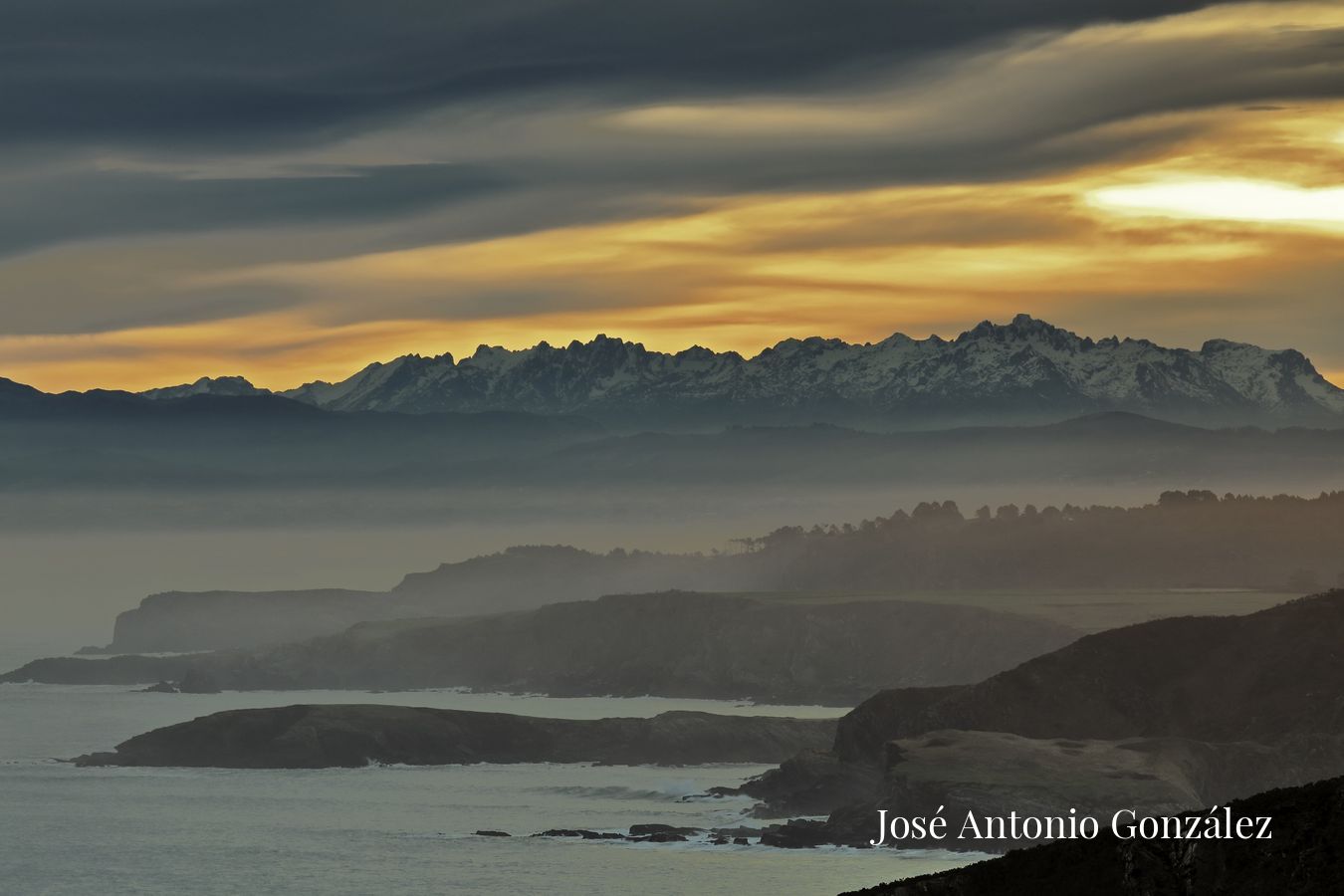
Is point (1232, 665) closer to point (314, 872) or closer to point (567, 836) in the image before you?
point (567, 836)

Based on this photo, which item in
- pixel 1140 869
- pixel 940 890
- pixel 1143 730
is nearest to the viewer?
pixel 1140 869

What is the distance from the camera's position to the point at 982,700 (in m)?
196

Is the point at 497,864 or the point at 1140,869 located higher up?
the point at 1140,869

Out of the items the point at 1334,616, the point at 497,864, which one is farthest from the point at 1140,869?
the point at 1334,616

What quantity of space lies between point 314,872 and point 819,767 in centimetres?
4759

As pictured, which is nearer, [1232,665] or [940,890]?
[940,890]

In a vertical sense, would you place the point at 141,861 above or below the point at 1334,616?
below


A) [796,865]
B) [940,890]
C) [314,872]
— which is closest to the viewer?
[940,890]

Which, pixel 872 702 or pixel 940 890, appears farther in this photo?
pixel 872 702

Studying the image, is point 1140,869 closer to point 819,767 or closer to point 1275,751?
point 1275,751

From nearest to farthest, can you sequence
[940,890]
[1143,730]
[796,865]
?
[940,890], [796,865], [1143,730]

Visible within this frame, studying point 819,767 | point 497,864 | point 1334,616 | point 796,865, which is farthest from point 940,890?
point 1334,616

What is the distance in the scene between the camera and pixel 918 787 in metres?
166

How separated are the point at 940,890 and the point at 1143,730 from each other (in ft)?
356
